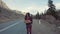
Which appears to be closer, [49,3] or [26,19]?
[26,19]

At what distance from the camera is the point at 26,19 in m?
13.1

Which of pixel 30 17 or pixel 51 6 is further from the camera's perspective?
pixel 51 6

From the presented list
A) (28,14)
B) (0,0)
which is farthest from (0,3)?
(28,14)

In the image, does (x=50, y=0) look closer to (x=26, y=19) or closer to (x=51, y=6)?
(x=51, y=6)

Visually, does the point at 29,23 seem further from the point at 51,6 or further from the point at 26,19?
the point at 51,6

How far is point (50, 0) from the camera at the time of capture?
12044 centimetres

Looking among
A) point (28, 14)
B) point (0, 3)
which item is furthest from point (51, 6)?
point (28, 14)

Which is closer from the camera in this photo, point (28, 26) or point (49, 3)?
point (28, 26)

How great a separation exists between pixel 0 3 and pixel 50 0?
2729 cm

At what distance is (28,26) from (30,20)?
40 centimetres

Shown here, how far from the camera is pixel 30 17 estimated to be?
42.9 feet

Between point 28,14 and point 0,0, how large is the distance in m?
106

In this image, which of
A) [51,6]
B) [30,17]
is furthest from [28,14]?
[51,6]

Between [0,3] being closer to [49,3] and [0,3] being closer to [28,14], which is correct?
[49,3]
